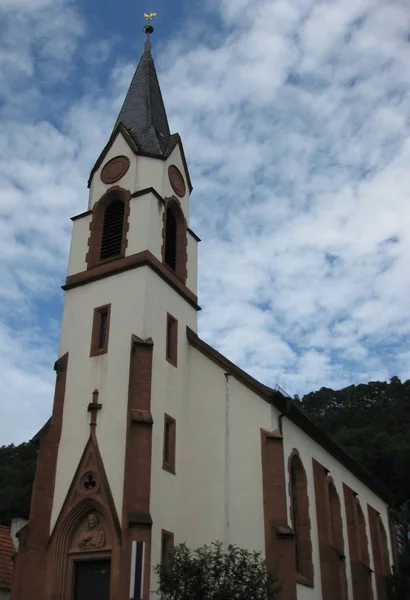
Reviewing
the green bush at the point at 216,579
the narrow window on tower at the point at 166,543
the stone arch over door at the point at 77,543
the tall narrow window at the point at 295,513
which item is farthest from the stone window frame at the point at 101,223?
the green bush at the point at 216,579

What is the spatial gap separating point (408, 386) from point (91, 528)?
66.1 metres

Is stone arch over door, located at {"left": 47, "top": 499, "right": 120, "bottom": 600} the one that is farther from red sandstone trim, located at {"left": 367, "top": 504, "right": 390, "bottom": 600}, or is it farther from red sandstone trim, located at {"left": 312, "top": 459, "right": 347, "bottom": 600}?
red sandstone trim, located at {"left": 367, "top": 504, "right": 390, "bottom": 600}

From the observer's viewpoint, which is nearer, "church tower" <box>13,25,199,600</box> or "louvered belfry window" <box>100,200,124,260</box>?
"church tower" <box>13,25,199,600</box>

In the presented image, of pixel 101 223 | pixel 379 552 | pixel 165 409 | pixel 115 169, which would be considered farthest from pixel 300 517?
pixel 115 169

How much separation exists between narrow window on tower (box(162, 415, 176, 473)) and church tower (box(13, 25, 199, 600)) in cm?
5

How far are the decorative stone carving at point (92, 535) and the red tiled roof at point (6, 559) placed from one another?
5503 millimetres

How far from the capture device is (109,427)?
20344 mm

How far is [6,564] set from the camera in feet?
78.0

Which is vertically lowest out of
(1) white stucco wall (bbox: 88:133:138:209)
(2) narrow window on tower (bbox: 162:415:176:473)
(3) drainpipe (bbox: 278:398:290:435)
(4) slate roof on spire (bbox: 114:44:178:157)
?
(2) narrow window on tower (bbox: 162:415:176:473)

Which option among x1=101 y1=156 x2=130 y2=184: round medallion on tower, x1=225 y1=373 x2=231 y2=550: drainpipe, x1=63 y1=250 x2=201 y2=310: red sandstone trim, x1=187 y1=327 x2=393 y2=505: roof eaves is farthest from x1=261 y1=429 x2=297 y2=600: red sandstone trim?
x1=101 y1=156 x2=130 y2=184: round medallion on tower

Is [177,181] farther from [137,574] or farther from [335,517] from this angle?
[137,574]

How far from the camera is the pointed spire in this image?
27.2m

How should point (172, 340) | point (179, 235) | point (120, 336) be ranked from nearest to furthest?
point (120, 336)
point (172, 340)
point (179, 235)

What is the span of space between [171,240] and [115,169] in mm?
3775
